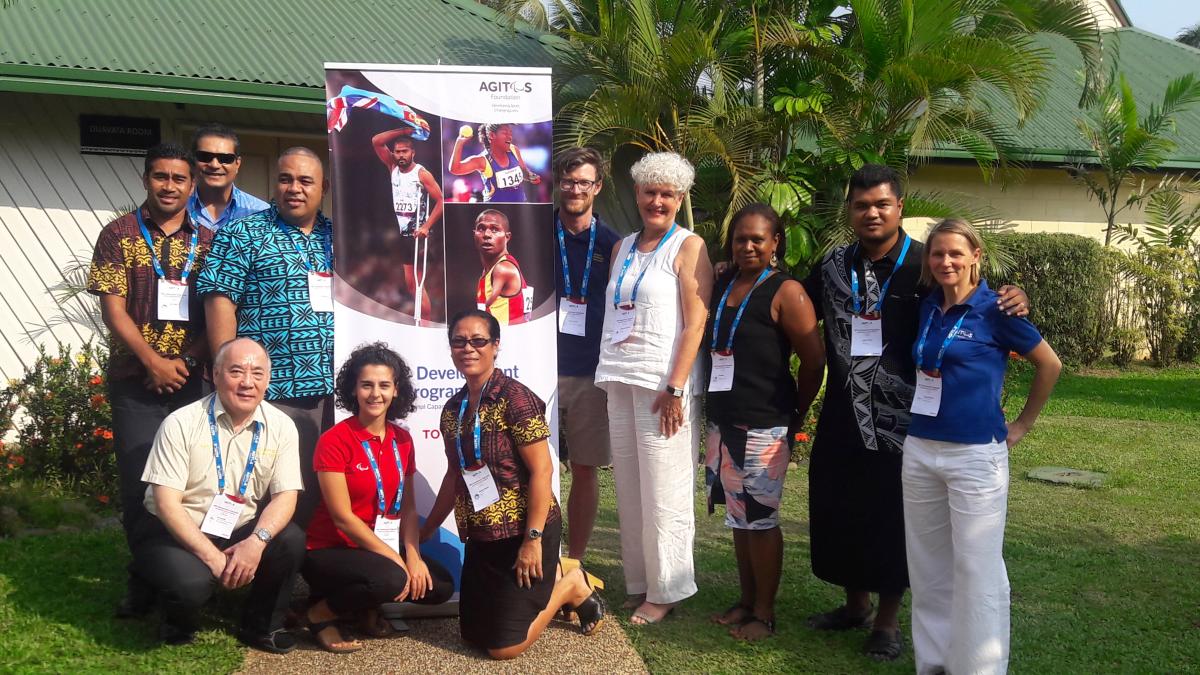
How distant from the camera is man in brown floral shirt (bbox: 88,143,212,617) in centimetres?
435

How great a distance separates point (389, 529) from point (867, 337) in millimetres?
2078

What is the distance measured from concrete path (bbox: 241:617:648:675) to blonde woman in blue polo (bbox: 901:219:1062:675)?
50.0 inches

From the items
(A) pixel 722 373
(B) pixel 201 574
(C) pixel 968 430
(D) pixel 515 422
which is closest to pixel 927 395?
(C) pixel 968 430

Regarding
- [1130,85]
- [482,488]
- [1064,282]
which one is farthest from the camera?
[1130,85]

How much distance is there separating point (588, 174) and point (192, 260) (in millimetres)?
1769

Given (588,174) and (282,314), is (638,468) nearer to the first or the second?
(588,174)

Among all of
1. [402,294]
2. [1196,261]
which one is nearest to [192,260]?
[402,294]

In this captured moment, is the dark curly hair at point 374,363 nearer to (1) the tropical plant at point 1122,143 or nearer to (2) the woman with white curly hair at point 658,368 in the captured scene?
(2) the woman with white curly hair at point 658,368

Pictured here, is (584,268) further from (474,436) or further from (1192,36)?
(1192,36)

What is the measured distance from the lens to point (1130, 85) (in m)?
15.2

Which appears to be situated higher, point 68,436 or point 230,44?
point 230,44

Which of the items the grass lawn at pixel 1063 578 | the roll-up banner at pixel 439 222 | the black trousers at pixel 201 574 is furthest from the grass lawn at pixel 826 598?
the roll-up banner at pixel 439 222

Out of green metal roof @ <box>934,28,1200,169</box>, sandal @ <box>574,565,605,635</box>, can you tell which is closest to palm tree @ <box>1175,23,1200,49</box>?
green metal roof @ <box>934,28,1200,169</box>

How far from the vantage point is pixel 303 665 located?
4.07 metres
